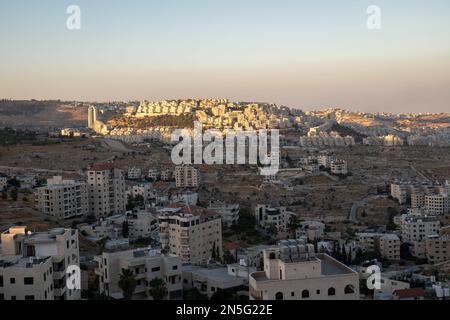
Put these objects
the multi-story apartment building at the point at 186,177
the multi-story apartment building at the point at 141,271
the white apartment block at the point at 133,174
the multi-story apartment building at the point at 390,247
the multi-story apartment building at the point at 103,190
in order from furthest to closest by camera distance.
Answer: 1. the white apartment block at the point at 133,174
2. the multi-story apartment building at the point at 186,177
3. the multi-story apartment building at the point at 103,190
4. the multi-story apartment building at the point at 390,247
5. the multi-story apartment building at the point at 141,271

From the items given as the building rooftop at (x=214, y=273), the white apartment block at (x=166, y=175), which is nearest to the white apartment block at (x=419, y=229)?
the building rooftop at (x=214, y=273)

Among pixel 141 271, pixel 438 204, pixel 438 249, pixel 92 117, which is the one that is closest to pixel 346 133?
pixel 92 117

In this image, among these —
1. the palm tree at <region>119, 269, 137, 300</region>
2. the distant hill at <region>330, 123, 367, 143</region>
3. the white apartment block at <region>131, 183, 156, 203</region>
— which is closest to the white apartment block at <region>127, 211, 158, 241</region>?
the white apartment block at <region>131, 183, 156, 203</region>

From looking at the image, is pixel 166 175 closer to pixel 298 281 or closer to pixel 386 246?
pixel 386 246

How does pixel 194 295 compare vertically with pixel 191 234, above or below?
above

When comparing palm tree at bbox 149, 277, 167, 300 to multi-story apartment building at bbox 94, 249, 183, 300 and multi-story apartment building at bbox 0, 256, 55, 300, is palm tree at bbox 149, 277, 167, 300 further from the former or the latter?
multi-story apartment building at bbox 0, 256, 55, 300

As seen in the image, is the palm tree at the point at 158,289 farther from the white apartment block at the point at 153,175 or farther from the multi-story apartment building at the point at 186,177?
the white apartment block at the point at 153,175
